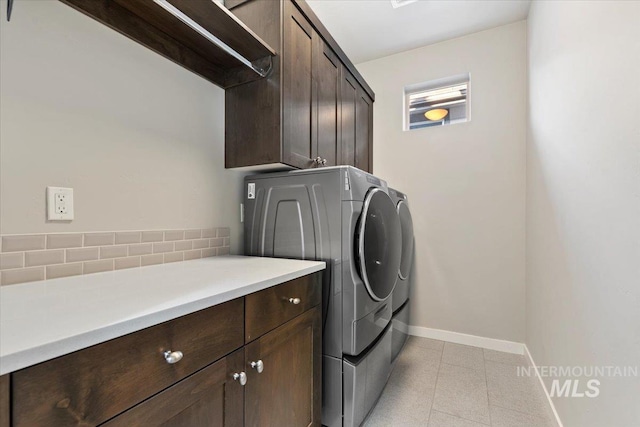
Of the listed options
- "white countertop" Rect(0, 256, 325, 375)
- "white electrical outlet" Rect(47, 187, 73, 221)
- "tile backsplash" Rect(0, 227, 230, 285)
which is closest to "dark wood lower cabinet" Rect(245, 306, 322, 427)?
"white countertop" Rect(0, 256, 325, 375)

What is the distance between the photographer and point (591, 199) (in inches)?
45.4

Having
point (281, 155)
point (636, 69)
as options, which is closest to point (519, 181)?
point (636, 69)

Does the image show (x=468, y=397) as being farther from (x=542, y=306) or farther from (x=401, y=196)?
(x=401, y=196)

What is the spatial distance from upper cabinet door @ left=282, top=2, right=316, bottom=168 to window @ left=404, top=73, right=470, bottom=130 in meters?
1.58

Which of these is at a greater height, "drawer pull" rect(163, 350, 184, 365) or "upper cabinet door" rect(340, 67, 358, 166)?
"upper cabinet door" rect(340, 67, 358, 166)

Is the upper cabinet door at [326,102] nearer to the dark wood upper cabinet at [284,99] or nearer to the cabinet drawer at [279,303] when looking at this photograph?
the dark wood upper cabinet at [284,99]

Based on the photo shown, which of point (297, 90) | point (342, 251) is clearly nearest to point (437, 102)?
point (297, 90)

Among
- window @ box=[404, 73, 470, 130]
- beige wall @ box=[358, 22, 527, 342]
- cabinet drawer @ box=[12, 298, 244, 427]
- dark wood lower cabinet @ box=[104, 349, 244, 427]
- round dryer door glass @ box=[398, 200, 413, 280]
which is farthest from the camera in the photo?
window @ box=[404, 73, 470, 130]

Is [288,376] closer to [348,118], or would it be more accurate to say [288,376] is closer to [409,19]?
[348,118]

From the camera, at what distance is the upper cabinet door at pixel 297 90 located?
→ 1.50 m

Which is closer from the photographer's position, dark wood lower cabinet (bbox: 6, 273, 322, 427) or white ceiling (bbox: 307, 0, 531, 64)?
dark wood lower cabinet (bbox: 6, 273, 322, 427)

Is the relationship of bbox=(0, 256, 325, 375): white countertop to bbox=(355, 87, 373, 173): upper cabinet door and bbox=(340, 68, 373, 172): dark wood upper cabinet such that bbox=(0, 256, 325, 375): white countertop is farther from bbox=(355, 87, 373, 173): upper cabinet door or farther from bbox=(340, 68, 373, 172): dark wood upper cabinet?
bbox=(355, 87, 373, 173): upper cabinet door

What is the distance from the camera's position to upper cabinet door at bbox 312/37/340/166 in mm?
1813

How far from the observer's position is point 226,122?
1.67 m
